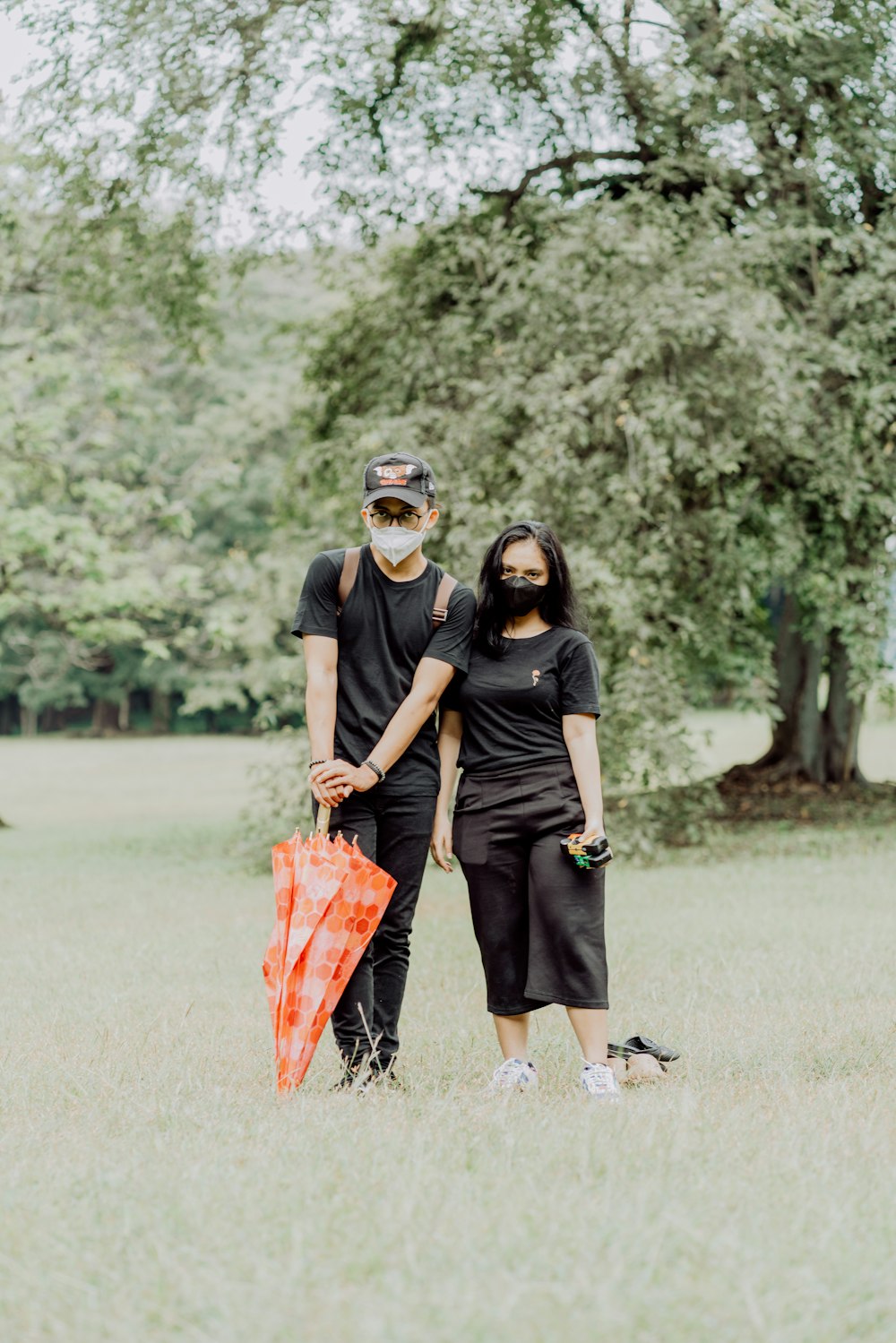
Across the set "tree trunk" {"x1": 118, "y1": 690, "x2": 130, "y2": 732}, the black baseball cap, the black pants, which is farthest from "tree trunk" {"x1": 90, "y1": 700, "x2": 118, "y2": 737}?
the black baseball cap

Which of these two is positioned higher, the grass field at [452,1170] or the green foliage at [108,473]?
the green foliage at [108,473]

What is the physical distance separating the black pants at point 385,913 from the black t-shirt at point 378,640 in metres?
0.10

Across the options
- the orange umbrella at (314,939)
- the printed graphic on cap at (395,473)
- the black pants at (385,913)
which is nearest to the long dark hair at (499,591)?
the printed graphic on cap at (395,473)

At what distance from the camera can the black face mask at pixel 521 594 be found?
15.9ft

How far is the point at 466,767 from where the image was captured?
4953 mm

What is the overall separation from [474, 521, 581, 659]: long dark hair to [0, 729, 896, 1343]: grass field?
1542 millimetres

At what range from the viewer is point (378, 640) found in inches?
193

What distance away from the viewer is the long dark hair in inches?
193

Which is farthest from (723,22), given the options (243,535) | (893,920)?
(243,535)

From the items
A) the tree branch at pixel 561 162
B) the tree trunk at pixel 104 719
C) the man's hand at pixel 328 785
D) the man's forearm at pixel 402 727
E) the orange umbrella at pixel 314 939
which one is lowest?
the tree trunk at pixel 104 719

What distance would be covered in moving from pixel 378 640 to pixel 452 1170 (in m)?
1.97

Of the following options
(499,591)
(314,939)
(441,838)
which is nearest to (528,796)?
(441,838)

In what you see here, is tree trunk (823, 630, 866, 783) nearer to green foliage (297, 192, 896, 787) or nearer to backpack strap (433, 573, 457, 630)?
green foliage (297, 192, 896, 787)

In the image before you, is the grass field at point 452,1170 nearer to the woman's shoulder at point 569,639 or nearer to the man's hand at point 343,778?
the man's hand at point 343,778
